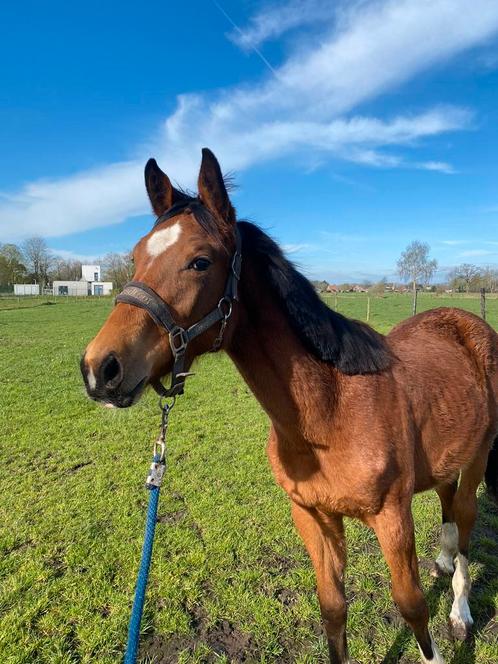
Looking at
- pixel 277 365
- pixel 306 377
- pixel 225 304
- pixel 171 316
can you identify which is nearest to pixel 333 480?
pixel 306 377

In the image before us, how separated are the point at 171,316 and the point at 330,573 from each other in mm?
1963

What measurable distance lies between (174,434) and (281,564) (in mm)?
3370

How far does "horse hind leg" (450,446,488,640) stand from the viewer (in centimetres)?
298

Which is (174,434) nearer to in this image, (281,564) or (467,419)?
(281,564)

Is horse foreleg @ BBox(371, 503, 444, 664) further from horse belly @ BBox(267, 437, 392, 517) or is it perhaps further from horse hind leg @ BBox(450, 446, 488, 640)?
horse hind leg @ BBox(450, 446, 488, 640)

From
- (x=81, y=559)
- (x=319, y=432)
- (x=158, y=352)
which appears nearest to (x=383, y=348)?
(x=319, y=432)

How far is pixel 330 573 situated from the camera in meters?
2.57

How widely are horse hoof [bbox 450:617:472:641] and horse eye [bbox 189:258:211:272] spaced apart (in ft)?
9.87

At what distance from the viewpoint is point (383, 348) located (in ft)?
7.83

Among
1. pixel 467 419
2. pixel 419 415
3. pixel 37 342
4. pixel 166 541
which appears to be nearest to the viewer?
pixel 419 415

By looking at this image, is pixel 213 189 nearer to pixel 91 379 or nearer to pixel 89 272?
pixel 91 379

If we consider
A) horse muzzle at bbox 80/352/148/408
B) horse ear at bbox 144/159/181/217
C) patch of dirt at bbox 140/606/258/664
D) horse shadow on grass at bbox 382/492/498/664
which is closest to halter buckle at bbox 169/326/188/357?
horse muzzle at bbox 80/352/148/408

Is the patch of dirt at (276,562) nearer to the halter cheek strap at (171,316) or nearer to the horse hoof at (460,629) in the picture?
the horse hoof at (460,629)

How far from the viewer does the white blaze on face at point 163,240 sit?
5.80 ft
